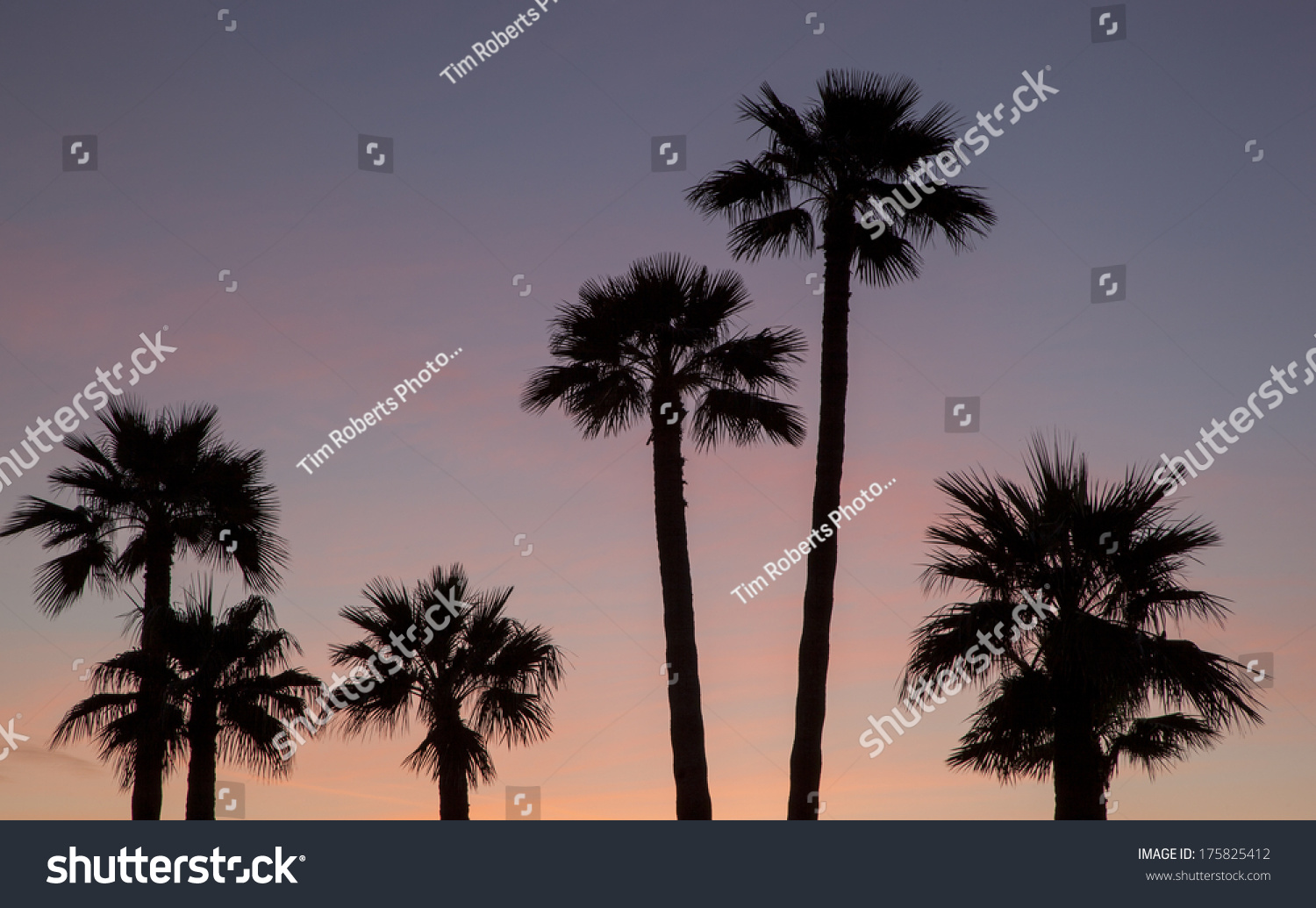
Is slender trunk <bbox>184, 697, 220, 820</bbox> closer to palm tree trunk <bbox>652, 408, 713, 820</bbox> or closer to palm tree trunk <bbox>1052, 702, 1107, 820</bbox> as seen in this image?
palm tree trunk <bbox>652, 408, 713, 820</bbox>

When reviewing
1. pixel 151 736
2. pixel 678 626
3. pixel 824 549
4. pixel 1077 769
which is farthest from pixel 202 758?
pixel 1077 769

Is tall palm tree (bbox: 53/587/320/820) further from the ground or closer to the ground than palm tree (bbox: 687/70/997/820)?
closer to the ground

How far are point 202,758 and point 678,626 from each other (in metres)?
8.10

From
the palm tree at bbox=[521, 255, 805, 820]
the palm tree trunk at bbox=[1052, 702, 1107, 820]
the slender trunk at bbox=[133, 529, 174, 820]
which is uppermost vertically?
the palm tree at bbox=[521, 255, 805, 820]

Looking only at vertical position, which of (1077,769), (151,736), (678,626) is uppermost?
(678,626)

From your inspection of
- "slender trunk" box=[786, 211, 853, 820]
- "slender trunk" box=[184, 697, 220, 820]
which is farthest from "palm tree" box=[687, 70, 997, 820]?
"slender trunk" box=[184, 697, 220, 820]

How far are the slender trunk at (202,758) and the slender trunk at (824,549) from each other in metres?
9.56

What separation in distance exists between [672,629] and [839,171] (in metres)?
7.97

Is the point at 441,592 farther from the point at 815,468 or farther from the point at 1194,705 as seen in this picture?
the point at 1194,705

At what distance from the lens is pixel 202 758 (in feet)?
65.9

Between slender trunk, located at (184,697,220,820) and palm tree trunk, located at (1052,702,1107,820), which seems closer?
palm tree trunk, located at (1052,702,1107,820)

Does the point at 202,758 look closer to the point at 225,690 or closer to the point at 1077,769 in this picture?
the point at 225,690

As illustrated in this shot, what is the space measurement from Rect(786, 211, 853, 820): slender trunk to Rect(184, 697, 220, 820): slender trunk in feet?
31.4

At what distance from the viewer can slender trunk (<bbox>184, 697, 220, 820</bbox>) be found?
65.3ft
